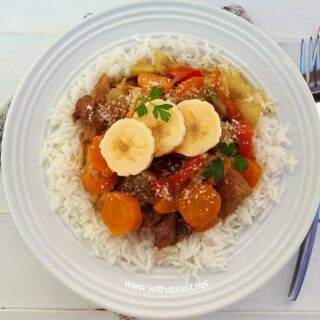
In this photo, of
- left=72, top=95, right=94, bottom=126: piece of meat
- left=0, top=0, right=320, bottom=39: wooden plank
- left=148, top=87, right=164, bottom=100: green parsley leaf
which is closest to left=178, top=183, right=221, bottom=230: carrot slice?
left=148, top=87, right=164, bottom=100: green parsley leaf

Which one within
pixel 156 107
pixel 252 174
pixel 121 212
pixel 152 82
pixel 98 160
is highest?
pixel 152 82

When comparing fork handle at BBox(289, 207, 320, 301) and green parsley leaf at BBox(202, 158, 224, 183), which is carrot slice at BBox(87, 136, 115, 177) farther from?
fork handle at BBox(289, 207, 320, 301)

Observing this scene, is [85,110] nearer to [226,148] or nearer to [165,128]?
[165,128]

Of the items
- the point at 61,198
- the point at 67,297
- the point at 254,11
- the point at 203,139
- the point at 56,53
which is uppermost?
the point at 254,11

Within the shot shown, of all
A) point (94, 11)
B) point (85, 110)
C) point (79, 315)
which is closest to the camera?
point (85, 110)

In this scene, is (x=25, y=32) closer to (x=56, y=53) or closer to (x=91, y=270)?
(x=56, y=53)

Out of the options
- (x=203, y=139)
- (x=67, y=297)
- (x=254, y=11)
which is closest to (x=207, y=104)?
(x=203, y=139)

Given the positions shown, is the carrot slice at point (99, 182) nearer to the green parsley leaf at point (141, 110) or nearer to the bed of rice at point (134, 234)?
the bed of rice at point (134, 234)

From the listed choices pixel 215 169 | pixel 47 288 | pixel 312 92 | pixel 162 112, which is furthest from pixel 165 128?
pixel 47 288
